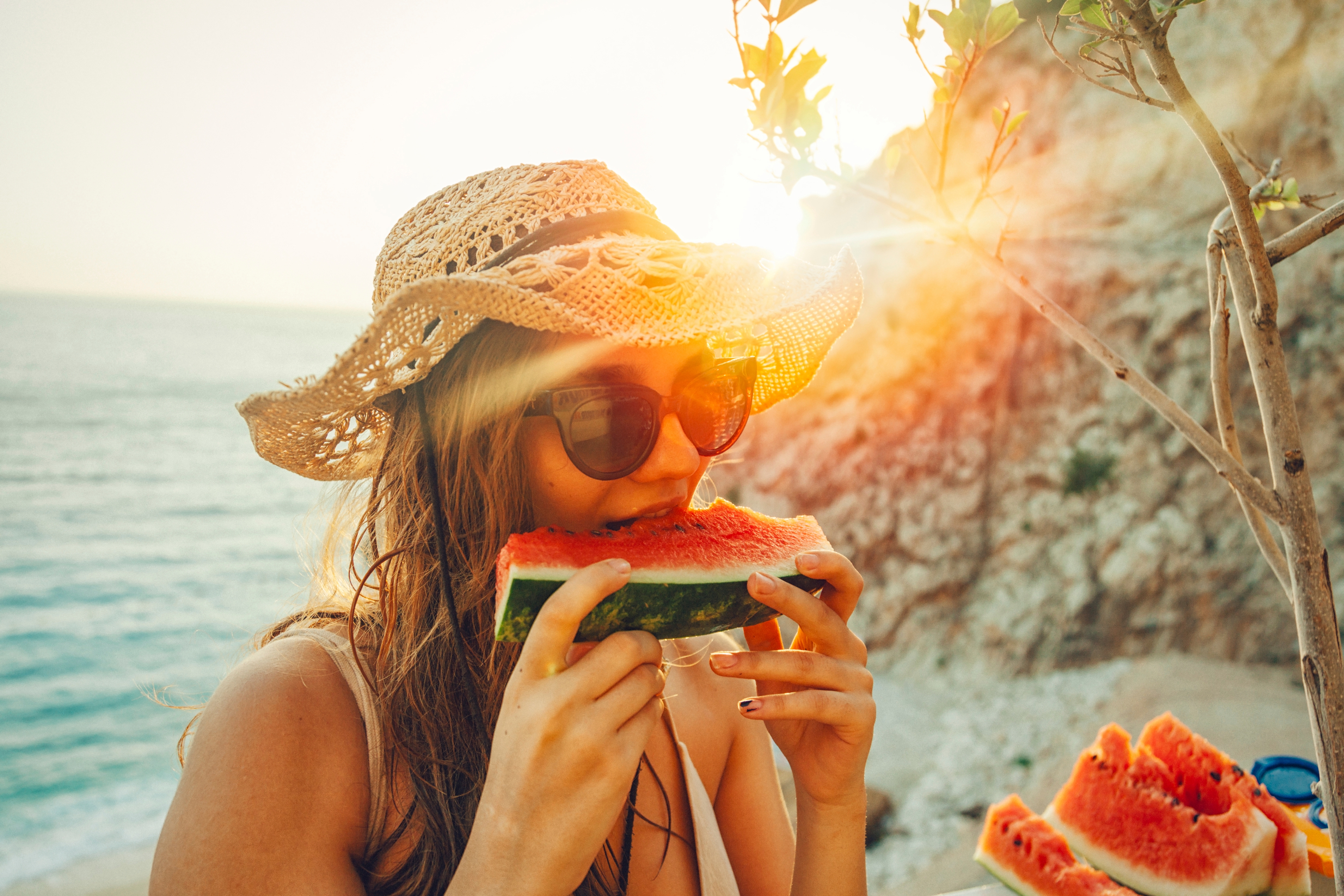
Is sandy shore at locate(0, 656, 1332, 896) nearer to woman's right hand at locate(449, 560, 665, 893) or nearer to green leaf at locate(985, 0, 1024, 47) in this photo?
woman's right hand at locate(449, 560, 665, 893)

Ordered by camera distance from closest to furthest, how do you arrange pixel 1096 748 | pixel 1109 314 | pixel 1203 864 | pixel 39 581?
pixel 1203 864 → pixel 1096 748 → pixel 1109 314 → pixel 39 581

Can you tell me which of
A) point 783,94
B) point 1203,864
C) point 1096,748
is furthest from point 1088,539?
point 783,94

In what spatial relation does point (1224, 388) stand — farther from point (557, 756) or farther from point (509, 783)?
point (509, 783)

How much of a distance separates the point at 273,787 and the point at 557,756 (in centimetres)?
59

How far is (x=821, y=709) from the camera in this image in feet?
5.24

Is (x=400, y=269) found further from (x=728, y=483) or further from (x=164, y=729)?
(x=164, y=729)

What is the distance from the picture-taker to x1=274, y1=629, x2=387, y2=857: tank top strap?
159cm

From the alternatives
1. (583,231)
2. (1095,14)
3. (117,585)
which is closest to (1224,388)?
(1095,14)

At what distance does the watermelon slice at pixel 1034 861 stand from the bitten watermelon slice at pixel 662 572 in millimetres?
1838

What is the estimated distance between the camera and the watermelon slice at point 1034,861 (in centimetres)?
267

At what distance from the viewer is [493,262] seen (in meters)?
1.59

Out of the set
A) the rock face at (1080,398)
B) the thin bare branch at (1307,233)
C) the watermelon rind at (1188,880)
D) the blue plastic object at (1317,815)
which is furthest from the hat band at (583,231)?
the rock face at (1080,398)

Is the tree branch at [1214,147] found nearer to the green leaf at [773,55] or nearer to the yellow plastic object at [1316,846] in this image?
the green leaf at [773,55]

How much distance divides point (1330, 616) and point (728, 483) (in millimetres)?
8921
